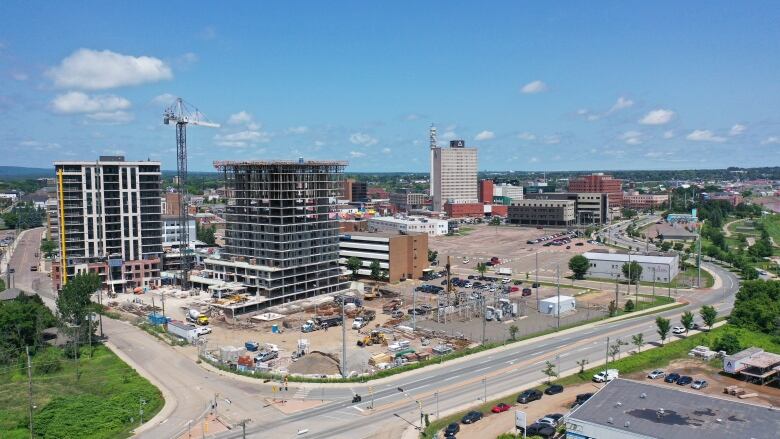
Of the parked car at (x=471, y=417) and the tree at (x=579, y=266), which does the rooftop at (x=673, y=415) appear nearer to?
the parked car at (x=471, y=417)

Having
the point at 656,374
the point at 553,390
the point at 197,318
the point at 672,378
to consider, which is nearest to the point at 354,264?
the point at 197,318

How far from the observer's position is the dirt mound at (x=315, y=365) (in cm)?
4559

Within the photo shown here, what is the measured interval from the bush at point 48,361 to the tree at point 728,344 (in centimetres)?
5299

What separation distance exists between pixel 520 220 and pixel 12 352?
13380 cm

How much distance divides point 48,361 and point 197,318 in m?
15.4

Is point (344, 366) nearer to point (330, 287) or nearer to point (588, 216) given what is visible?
point (330, 287)

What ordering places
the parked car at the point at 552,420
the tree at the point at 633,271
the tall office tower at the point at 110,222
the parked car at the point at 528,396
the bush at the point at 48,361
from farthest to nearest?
the tree at the point at 633,271 → the tall office tower at the point at 110,222 → the bush at the point at 48,361 → the parked car at the point at 528,396 → the parked car at the point at 552,420

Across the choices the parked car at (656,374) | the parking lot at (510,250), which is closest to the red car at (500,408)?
the parked car at (656,374)

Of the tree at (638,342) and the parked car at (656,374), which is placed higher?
the tree at (638,342)

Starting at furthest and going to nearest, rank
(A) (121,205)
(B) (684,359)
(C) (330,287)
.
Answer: (A) (121,205)
(C) (330,287)
(B) (684,359)

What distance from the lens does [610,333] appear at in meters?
56.9

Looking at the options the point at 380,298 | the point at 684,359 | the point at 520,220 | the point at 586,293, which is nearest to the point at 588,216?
the point at 520,220

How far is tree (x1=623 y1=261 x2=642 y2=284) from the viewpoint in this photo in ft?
271

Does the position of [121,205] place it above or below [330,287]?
above
